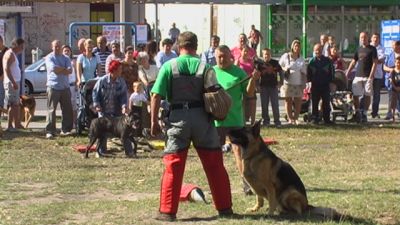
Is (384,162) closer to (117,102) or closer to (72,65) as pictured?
(117,102)

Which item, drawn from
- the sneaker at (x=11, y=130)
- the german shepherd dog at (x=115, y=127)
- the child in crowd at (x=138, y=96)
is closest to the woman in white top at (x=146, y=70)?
the child in crowd at (x=138, y=96)

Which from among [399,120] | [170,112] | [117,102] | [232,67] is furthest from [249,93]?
[399,120]

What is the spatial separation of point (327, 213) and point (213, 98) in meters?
1.63

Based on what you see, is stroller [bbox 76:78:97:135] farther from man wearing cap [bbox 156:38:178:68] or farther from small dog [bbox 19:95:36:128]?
small dog [bbox 19:95:36:128]

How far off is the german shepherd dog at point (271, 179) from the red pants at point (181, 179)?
1.16 ft

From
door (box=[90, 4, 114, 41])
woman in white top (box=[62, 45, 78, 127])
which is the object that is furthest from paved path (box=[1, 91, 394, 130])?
door (box=[90, 4, 114, 41])

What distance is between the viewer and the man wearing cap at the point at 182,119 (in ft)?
27.5

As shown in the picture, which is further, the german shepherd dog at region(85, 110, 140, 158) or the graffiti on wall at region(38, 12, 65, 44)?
the graffiti on wall at region(38, 12, 65, 44)

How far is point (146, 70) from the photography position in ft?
52.4

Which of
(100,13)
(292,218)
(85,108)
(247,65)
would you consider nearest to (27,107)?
(85,108)

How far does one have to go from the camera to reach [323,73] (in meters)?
18.1

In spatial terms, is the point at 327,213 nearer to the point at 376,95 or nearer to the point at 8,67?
the point at 8,67

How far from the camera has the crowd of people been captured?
841cm

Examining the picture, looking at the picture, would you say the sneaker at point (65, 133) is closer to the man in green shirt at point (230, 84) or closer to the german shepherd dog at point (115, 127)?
the german shepherd dog at point (115, 127)
